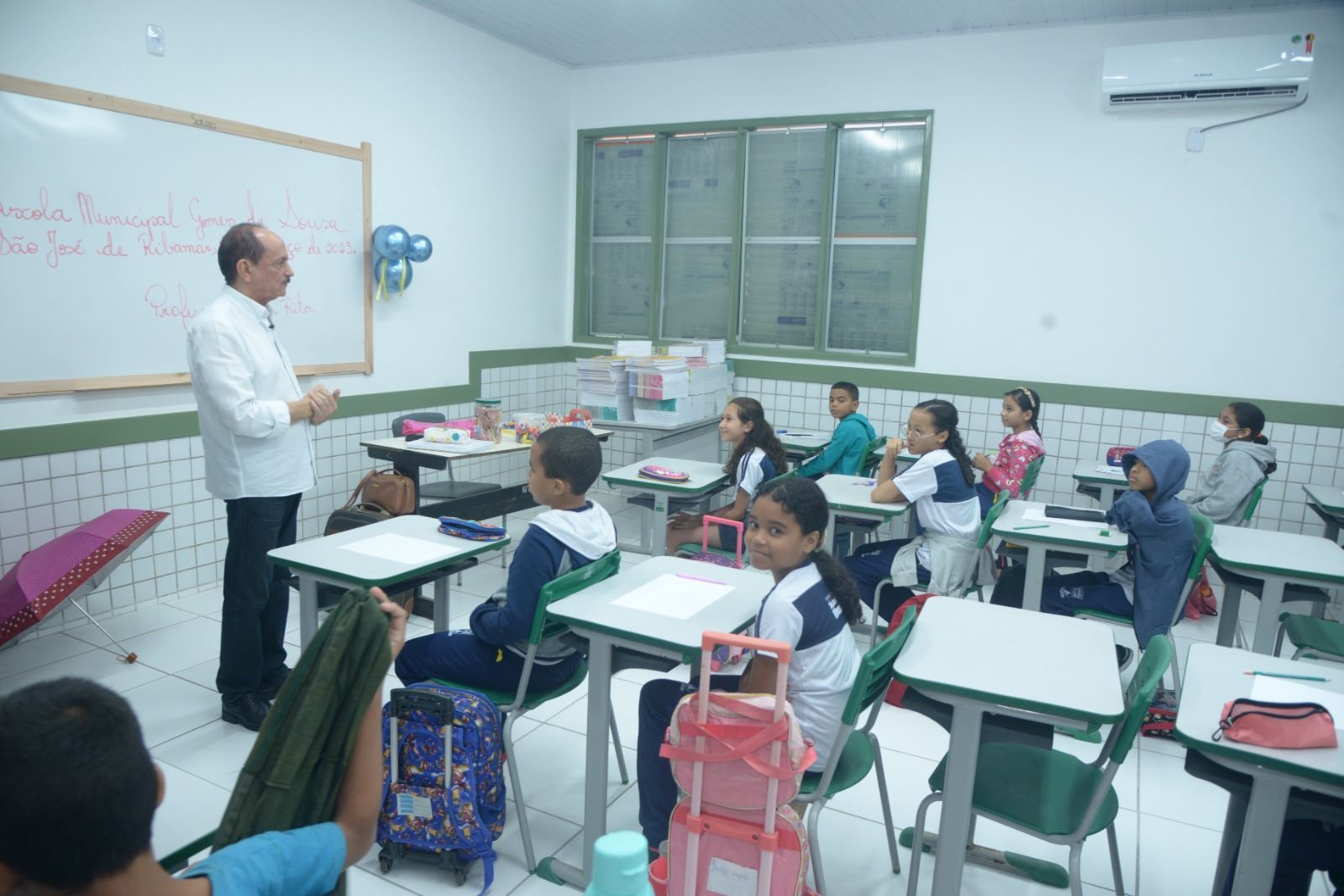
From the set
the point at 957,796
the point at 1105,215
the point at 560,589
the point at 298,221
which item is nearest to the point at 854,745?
the point at 957,796

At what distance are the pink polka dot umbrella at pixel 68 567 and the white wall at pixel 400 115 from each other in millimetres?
600

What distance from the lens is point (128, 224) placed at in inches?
147

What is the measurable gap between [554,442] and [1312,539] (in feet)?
10.1

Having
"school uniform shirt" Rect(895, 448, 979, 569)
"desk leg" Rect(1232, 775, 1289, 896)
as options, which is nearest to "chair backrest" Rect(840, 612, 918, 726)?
"desk leg" Rect(1232, 775, 1289, 896)

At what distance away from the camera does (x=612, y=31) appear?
564 centimetres

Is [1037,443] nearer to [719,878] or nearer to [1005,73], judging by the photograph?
[1005,73]

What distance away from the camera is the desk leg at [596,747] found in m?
2.13

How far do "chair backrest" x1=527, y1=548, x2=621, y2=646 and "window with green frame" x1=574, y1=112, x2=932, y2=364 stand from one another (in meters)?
3.94

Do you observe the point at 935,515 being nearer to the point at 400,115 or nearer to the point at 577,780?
the point at 577,780

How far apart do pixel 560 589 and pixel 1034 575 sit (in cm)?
210

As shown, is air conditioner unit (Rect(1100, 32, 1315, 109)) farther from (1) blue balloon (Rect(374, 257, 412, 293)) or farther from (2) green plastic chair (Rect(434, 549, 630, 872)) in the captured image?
(2) green plastic chair (Rect(434, 549, 630, 872))

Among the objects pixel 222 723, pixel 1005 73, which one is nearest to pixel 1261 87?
pixel 1005 73

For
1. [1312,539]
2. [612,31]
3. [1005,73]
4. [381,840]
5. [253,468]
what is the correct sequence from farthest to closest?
[612,31] → [1005,73] → [1312,539] → [253,468] → [381,840]

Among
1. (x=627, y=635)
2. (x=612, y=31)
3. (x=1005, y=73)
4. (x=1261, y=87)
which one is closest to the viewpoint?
(x=627, y=635)
